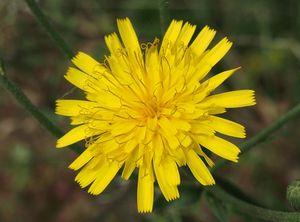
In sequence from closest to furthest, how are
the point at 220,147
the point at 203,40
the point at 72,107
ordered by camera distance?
the point at 220,147 → the point at 203,40 → the point at 72,107

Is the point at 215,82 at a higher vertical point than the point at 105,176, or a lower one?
higher

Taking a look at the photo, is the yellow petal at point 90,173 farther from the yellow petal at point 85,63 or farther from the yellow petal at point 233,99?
the yellow petal at point 233,99

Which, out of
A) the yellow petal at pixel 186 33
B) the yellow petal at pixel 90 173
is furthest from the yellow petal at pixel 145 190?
the yellow petal at pixel 186 33

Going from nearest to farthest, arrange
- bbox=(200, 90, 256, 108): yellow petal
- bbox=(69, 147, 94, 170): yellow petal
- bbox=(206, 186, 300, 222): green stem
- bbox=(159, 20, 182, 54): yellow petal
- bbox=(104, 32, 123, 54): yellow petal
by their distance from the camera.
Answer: bbox=(206, 186, 300, 222): green stem, bbox=(200, 90, 256, 108): yellow petal, bbox=(69, 147, 94, 170): yellow petal, bbox=(159, 20, 182, 54): yellow petal, bbox=(104, 32, 123, 54): yellow petal

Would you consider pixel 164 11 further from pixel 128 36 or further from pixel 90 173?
pixel 90 173

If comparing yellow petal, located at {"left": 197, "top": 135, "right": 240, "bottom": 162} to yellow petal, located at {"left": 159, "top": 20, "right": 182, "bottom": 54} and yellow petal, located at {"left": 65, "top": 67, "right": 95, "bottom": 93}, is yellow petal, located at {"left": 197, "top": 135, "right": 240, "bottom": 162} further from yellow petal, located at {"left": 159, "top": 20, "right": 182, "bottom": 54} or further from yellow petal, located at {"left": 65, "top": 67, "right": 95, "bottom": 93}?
yellow petal, located at {"left": 65, "top": 67, "right": 95, "bottom": 93}

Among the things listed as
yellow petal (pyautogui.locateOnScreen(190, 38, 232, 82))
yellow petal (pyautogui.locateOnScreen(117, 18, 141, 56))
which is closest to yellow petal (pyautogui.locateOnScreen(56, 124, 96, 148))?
yellow petal (pyautogui.locateOnScreen(117, 18, 141, 56))

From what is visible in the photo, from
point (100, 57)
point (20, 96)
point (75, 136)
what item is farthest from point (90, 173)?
point (100, 57)
